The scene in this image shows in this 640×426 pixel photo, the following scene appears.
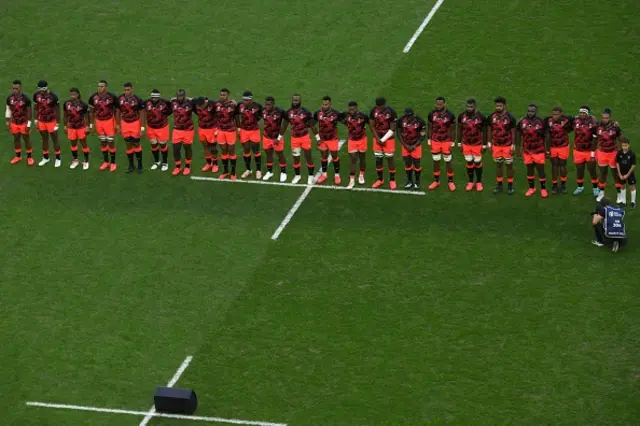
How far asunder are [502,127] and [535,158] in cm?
112

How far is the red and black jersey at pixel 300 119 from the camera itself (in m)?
37.1

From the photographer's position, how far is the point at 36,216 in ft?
120

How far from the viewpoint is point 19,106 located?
38656mm

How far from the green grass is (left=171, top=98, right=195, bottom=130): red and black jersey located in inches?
59.0

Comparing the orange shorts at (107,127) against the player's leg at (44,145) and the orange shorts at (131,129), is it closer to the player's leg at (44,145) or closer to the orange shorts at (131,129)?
the orange shorts at (131,129)

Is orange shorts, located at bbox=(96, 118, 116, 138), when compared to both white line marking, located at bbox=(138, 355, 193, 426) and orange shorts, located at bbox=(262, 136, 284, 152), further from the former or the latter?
white line marking, located at bbox=(138, 355, 193, 426)

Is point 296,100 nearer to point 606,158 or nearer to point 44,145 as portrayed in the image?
point 44,145

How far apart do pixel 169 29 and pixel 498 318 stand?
1794 centimetres

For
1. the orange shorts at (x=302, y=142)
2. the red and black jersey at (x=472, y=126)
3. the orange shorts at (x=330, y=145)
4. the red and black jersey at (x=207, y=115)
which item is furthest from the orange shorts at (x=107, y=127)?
the red and black jersey at (x=472, y=126)

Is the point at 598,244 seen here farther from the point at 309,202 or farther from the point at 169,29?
the point at 169,29

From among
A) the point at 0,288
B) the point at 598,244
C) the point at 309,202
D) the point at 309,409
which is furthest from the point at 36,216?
the point at 598,244

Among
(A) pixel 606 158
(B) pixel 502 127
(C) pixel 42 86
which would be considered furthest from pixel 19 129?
(A) pixel 606 158

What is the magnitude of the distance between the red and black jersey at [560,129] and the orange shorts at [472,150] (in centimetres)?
180

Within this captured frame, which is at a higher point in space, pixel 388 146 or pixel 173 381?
pixel 388 146
